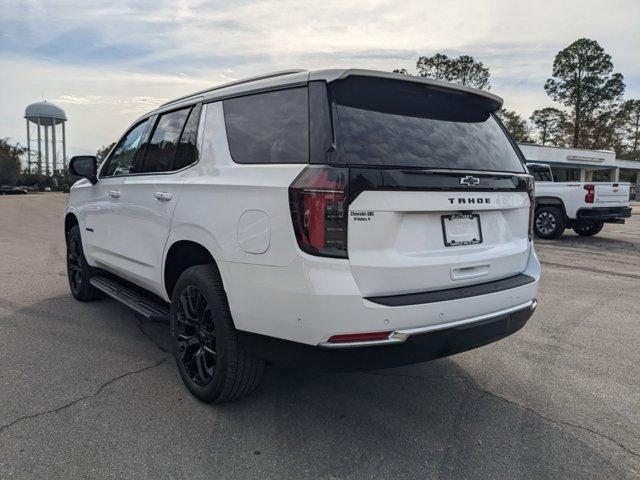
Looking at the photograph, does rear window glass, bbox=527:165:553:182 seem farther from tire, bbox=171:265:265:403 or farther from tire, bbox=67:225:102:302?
tire, bbox=171:265:265:403

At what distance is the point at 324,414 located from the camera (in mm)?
3082

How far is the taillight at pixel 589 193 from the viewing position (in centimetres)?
1200

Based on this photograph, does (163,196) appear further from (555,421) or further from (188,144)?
(555,421)

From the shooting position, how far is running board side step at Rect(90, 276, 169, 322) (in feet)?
12.0

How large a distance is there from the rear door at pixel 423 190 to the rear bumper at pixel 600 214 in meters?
10.1

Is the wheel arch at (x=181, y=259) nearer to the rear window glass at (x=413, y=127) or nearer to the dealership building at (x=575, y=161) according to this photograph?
the rear window glass at (x=413, y=127)

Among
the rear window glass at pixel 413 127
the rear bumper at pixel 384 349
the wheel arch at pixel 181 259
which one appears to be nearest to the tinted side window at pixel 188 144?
the wheel arch at pixel 181 259

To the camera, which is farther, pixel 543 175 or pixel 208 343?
pixel 543 175

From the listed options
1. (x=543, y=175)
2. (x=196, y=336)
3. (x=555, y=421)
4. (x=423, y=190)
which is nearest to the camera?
(x=423, y=190)

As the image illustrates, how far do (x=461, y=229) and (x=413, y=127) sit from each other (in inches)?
24.5

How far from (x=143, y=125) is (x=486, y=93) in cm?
277

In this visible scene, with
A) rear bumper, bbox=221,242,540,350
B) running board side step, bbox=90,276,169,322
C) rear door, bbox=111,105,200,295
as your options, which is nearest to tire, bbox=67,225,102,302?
running board side step, bbox=90,276,169,322

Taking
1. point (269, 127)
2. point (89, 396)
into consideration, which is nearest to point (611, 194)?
point (269, 127)

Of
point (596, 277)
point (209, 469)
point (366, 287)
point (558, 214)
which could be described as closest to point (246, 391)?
point (209, 469)
